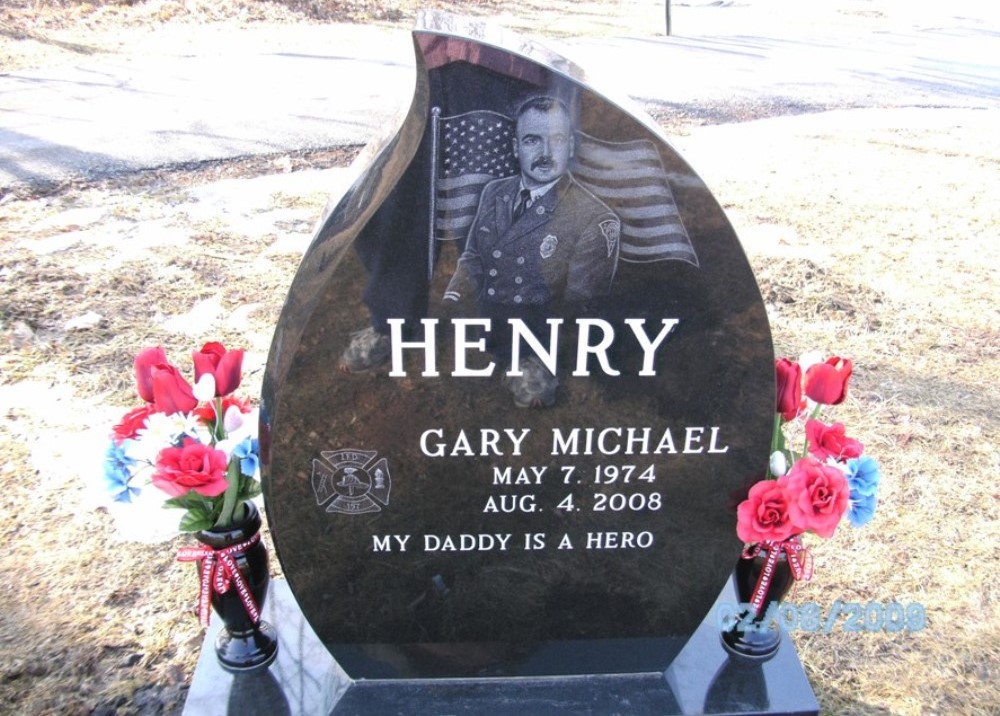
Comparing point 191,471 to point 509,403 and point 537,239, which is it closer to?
point 509,403

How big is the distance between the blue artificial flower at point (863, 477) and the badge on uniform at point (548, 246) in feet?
3.25

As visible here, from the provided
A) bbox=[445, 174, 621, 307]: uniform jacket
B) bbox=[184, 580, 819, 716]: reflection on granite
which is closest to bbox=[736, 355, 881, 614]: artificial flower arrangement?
bbox=[184, 580, 819, 716]: reflection on granite

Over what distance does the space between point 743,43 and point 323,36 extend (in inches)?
251

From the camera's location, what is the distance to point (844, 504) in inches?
86.4

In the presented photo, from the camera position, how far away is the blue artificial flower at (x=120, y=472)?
222 cm

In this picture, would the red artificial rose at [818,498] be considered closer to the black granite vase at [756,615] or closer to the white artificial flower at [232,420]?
the black granite vase at [756,615]

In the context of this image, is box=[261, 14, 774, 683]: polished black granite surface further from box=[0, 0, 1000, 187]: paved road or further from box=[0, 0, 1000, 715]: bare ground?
box=[0, 0, 1000, 187]: paved road

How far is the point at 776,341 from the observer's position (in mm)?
4691

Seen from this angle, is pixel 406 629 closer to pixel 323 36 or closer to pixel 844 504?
pixel 844 504

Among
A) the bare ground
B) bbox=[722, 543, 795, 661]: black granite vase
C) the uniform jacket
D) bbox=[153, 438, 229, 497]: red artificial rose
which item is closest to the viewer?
the uniform jacket

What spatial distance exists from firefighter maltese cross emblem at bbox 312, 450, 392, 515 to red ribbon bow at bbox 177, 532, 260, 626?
285 millimetres

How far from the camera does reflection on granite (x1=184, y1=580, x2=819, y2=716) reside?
8.07ft

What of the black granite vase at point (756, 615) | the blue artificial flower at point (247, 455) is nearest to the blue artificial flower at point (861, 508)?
the black granite vase at point (756, 615)
